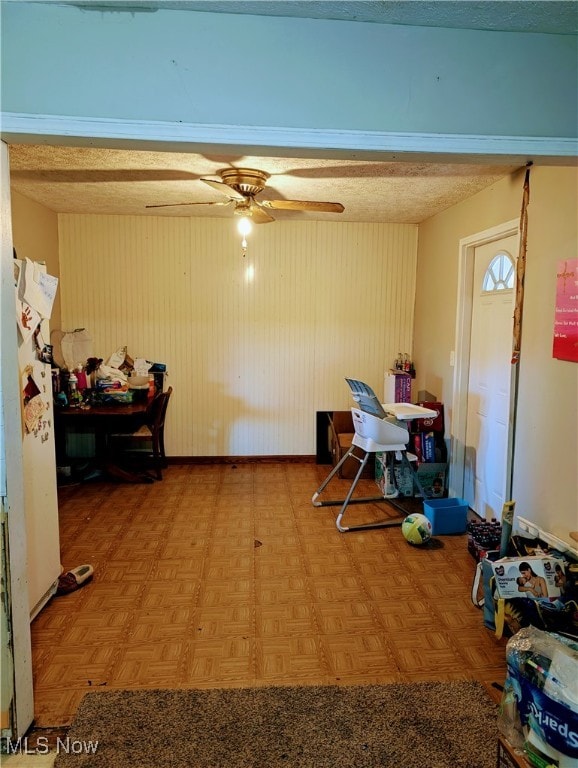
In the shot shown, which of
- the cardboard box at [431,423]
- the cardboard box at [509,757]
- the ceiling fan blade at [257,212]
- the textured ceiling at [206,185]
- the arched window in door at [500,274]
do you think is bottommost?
the cardboard box at [509,757]

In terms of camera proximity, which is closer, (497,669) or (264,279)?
(497,669)

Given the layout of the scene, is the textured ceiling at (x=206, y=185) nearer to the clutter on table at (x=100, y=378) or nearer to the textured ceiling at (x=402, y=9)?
the textured ceiling at (x=402, y=9)

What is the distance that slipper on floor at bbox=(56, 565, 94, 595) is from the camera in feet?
8.39

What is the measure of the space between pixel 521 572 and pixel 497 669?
1.40 feet

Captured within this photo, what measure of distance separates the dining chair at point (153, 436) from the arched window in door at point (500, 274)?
291 centimetres

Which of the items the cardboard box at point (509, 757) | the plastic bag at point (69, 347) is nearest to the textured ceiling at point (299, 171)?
the plastic bag at point (69, 347)

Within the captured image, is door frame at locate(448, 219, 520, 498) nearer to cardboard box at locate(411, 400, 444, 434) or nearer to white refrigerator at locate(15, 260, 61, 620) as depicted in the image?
cardboard box at locate(411, 400, 444, 434)

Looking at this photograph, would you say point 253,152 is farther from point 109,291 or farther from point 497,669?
point 109,291

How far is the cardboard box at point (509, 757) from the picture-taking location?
49.7 inches

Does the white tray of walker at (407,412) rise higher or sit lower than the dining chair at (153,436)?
higher

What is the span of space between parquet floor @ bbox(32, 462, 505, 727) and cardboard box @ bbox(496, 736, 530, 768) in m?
0.61

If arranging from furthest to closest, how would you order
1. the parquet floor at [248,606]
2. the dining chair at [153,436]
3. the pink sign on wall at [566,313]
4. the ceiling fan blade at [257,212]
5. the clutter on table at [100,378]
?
the dining chair at [153,436]
the clutter on table at [100,378]
the ceiling fan blade at [257,212]
the pink sign on wall at [566,313]
the parquet floor at [248,606]

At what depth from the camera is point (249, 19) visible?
58.7 inches

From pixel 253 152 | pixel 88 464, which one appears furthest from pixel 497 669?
pixel 88 464
